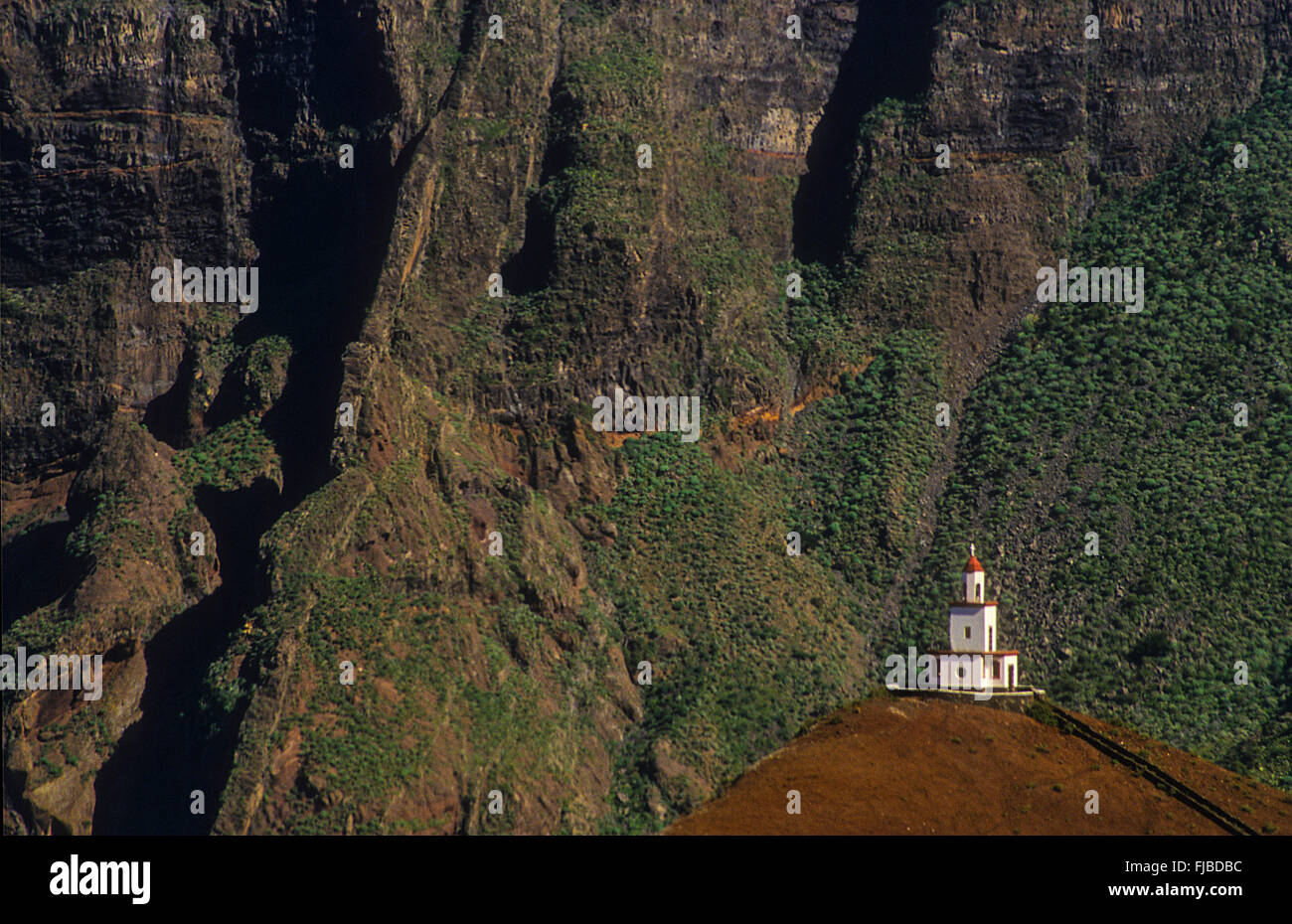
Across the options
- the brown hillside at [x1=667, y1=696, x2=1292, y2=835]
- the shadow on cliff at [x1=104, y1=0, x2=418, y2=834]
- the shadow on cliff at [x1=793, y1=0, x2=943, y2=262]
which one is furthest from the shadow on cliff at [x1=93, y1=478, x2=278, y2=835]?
the shadow on cliff at [x1=793, y1=0, x2=943, y2=262]

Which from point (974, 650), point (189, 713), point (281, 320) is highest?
point (281, 320)

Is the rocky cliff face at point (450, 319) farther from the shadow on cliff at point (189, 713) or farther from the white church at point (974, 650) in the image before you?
the white church at point (974, 650)

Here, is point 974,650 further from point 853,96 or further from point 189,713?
point 853,96

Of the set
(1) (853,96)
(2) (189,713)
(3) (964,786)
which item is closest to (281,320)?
(2) (189,713)

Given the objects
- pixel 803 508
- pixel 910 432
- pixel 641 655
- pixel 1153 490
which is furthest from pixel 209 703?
pixel 1153 490

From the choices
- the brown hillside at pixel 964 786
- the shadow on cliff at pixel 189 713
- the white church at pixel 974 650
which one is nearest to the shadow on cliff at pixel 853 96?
the white church at pixel 974 650

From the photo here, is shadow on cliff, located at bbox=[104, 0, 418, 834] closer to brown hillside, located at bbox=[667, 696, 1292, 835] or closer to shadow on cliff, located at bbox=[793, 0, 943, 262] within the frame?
brown hillside, located at bbox=[667, 696, 1292, 835]
